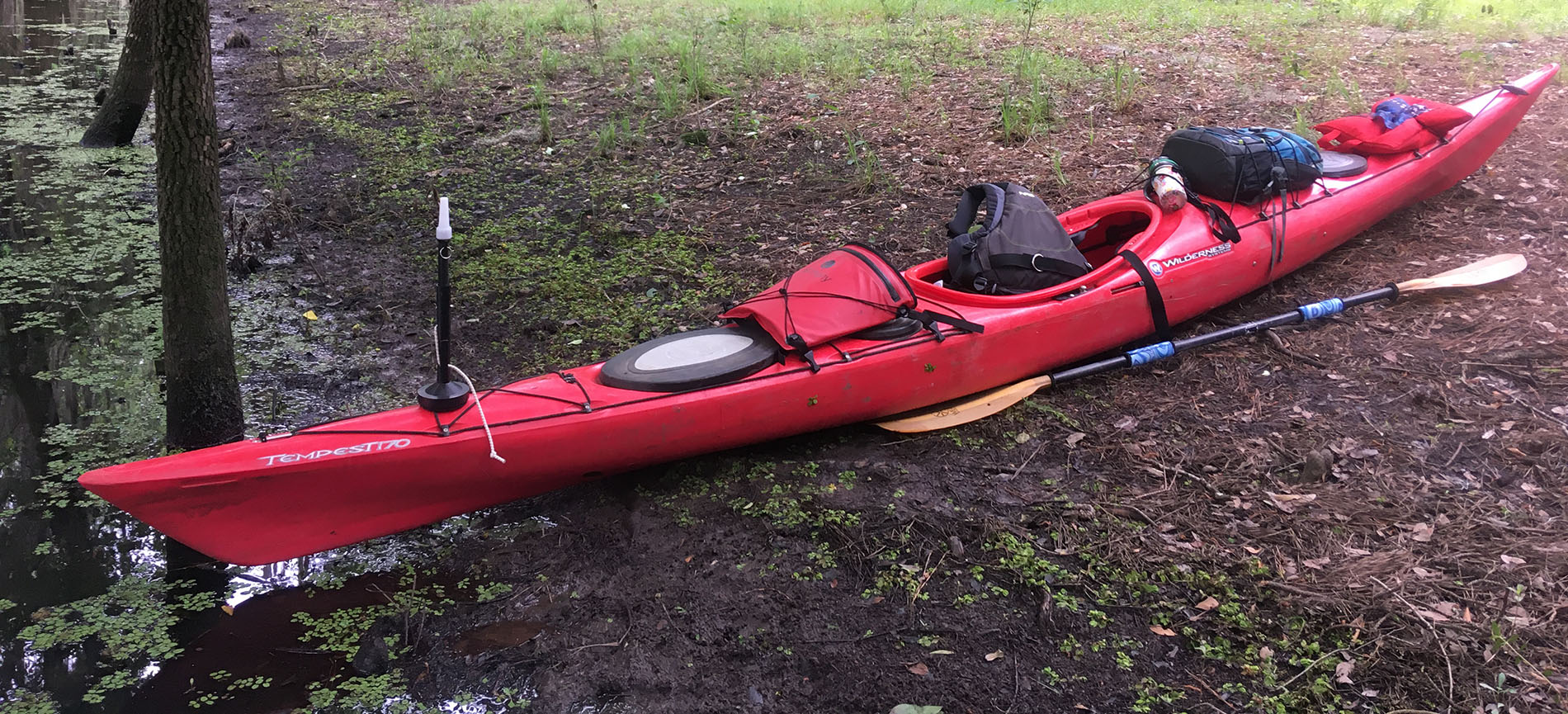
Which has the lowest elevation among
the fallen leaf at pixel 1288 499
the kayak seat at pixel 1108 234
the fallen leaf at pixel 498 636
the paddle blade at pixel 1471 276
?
the fallen leaf at pixel 498 636

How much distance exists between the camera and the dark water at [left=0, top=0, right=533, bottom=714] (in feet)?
8.03

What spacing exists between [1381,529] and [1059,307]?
1.26m

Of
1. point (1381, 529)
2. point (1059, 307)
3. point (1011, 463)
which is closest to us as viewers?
point (1381, 529)

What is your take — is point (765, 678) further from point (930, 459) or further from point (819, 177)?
point (819, 177)

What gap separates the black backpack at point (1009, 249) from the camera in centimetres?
357

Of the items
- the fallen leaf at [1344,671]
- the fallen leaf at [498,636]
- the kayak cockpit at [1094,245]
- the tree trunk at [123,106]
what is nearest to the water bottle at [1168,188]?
the kayak cockpit at [1094,245]

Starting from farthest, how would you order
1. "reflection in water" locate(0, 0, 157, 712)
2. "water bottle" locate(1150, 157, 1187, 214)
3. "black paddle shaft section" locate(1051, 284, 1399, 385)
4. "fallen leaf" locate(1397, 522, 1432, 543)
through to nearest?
"water bottle" locate(1150, 157, 1187, 214) < "black paddle shaft section" locate(1051, 284, 1399, 385) < "fallen leaf" locate(1397, 522, 1432, 543) < "reflection in water" locate(0, 0, 157, 712)

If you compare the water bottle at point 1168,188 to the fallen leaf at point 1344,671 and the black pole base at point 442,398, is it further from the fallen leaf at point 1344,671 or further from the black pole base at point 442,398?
the black pole base at point 442,398

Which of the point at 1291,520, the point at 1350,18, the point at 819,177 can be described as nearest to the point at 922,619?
the point at 1291,520

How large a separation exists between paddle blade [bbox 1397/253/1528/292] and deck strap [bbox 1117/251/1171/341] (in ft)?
3.60

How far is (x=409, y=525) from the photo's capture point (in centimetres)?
295

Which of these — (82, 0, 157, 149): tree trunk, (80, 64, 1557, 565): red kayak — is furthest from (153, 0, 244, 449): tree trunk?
(82, 0, 157, 149): tree trunk

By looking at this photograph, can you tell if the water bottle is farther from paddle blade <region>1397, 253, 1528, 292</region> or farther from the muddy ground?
paddle blade <region>1397, 253, 1528, 292</region>

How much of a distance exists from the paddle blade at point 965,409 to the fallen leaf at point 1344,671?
139 cm
